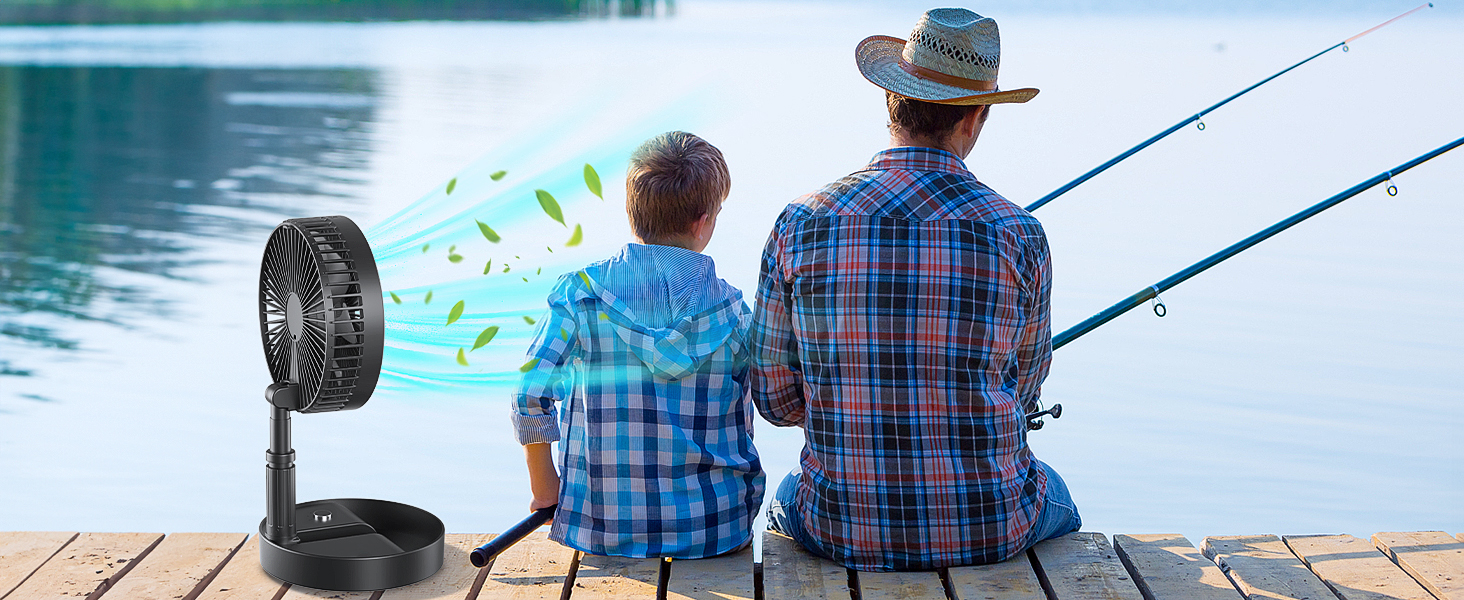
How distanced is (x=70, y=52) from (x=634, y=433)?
66.0ft

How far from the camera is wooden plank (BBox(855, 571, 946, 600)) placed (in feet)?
7.22

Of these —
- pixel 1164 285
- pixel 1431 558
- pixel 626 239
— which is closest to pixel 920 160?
pixel 626 239

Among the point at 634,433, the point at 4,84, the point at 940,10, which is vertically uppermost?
the point at 4,84

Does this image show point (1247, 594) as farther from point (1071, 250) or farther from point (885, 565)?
point (1071, 250)

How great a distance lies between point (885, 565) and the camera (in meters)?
2.29

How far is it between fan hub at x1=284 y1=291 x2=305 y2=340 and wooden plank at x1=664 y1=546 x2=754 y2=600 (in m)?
0.72

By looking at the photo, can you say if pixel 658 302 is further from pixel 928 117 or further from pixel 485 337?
pixel 928 117

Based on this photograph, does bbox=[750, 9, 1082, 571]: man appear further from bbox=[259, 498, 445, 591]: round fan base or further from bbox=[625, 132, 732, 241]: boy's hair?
bbox=[259, 498, 445, 591]: round fan base

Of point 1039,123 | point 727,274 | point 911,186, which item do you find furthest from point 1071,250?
point 911,186

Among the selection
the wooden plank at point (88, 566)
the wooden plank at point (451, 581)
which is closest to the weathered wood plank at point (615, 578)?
the wooden plank at point (451, 581)

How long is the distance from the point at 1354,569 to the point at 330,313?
1789 millimetres

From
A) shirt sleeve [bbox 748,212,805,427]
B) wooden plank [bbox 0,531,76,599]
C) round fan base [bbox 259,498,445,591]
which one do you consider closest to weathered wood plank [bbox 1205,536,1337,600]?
shirt sleeve [bbox 748,212,805,427]

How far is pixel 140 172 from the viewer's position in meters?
10.3

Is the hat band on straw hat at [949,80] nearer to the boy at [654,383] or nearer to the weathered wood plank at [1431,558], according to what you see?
the boy at [654,383]
